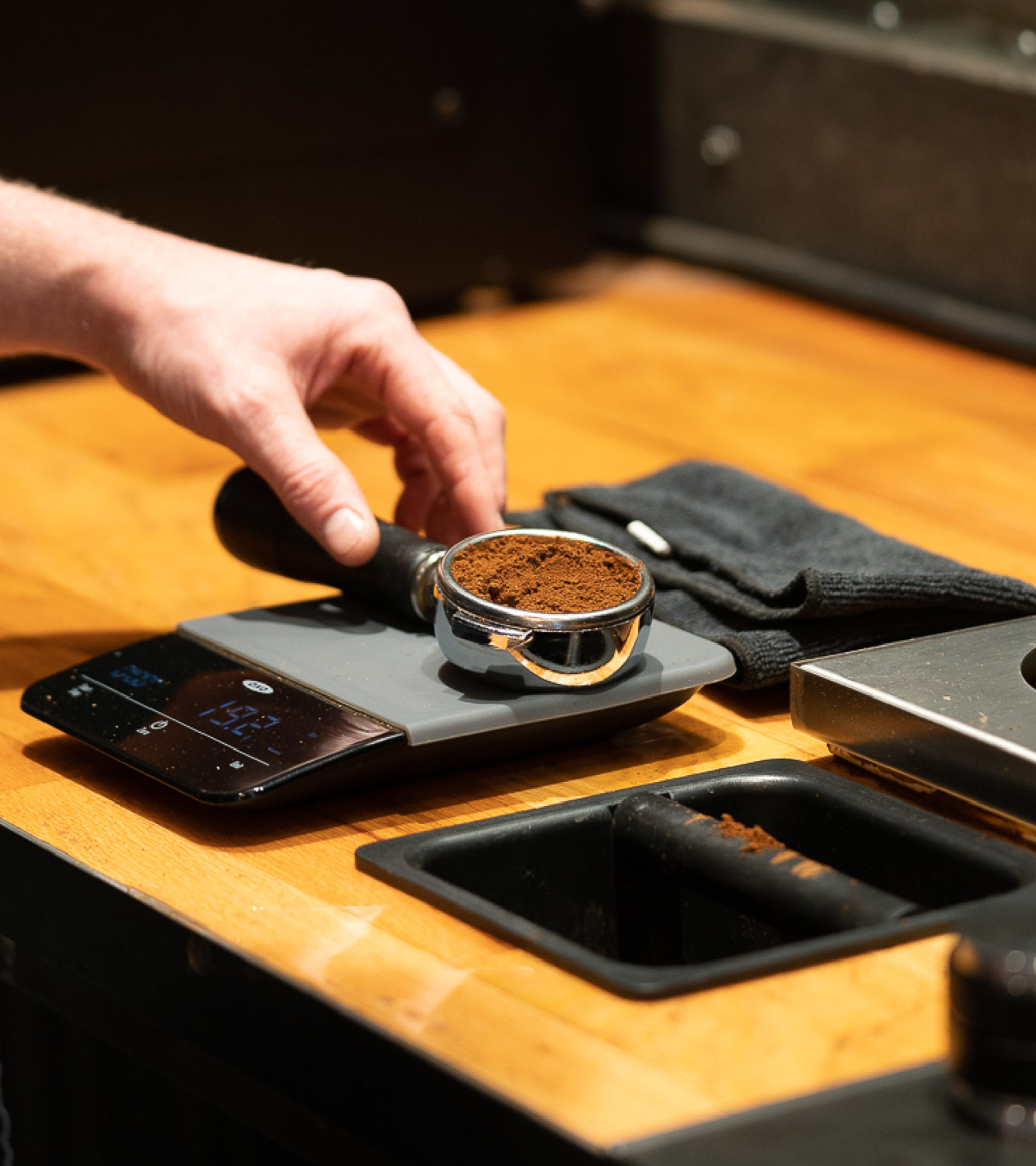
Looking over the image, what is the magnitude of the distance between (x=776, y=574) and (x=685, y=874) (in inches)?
8.4

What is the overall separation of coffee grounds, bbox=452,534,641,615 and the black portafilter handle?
0.17 ft

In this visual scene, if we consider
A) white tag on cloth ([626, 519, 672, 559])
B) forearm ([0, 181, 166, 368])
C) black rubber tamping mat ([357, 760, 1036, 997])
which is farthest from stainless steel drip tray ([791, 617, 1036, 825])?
forearm ([0, 181, 166, 368])

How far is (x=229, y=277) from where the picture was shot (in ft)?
2.91

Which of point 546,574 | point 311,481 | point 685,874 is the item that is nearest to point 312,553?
point 311,481

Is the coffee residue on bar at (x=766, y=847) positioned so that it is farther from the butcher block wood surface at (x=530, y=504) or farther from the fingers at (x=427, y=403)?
the fingers at (x=427, y=403)

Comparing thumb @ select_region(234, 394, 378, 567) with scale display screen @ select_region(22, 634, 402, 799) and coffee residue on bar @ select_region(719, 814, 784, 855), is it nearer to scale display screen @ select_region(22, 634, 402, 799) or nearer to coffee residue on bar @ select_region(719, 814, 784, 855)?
scale display screen @ select_region(22, 634, 402, 799)

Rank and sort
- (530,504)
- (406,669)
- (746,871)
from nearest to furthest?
(746,871) → (406,669) → (530,504)

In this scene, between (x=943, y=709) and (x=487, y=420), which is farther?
(x=487, y=420)

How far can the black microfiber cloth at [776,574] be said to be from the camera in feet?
2.64

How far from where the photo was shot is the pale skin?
84cm

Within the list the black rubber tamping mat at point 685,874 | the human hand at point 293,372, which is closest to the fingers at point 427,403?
the human hand at point 293,372

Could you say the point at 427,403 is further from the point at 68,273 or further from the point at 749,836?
the point at 749,836

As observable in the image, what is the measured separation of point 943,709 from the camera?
70 centimetres

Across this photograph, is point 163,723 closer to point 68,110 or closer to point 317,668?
point 317,668
